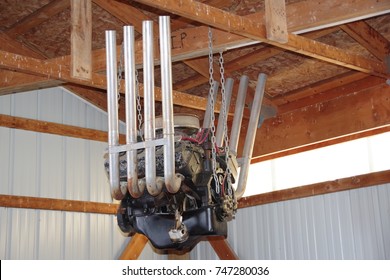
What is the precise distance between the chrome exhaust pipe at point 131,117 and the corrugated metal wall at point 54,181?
3728mm

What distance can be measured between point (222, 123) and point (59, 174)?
259 centimetres

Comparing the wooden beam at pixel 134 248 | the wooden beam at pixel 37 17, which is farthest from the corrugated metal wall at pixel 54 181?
the wooden beam at pixel 37 17

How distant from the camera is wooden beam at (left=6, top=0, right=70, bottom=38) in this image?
298 inches

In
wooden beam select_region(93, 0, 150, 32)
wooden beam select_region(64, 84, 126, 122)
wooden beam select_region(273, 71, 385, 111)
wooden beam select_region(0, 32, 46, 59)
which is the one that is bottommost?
wooden beam select_region(273, 71, 385, 111)

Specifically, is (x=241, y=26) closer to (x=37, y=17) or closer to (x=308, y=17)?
(x=308, y=17)

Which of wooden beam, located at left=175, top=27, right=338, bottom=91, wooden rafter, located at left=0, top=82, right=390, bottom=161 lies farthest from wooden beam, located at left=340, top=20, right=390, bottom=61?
wooden rafter, located at left=0, top=82, right=390, bottom=161

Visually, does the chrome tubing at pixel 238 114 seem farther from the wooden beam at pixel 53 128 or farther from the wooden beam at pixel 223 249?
the wooden beam at pixel 53 128

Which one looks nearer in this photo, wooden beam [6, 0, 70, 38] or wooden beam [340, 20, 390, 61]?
wooden beam [340, 20, 390, 61]

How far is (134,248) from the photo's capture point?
9094 millimetres

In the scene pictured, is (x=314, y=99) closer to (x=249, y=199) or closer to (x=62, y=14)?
(x=249, y=199)

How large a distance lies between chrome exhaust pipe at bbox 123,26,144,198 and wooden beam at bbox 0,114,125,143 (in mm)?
3770

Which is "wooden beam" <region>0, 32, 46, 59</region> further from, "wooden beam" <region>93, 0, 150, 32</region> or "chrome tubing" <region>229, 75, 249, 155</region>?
"chrome tubing" <region>229, 75, 249, 155</region>

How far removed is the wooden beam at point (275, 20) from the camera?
5668 mm
